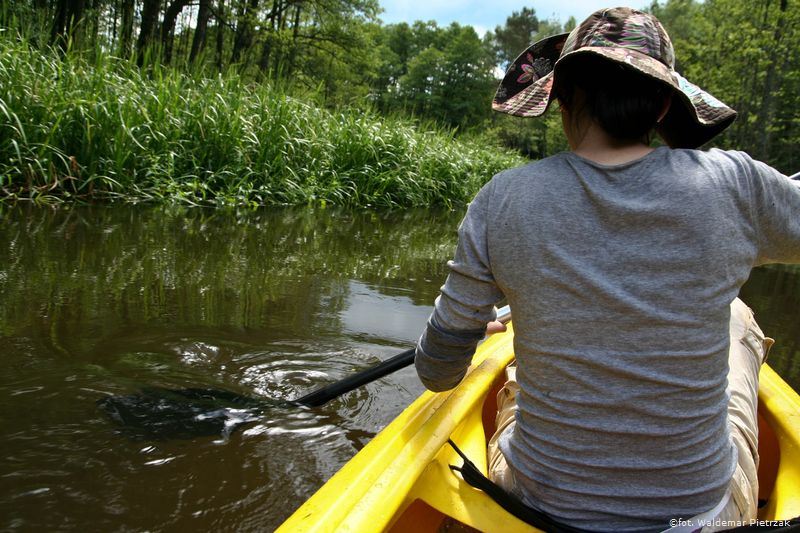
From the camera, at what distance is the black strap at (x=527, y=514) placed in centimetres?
91

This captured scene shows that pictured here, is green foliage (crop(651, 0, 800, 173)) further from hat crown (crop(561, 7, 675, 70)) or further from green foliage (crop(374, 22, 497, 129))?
green foliage (crop(374, 22, 497, 129))

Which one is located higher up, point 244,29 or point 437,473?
point 244,29

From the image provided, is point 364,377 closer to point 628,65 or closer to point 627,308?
point 627,308

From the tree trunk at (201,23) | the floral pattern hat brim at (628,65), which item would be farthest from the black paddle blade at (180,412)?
the tree trunk at (201,23)

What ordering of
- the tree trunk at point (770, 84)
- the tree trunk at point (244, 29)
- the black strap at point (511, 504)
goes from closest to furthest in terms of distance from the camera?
the black strap at point (511, 504)
the tree trunk at point (770, 84)
the tree trunk at point (244, 29)

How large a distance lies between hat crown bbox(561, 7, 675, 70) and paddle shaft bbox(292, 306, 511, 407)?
94 cm

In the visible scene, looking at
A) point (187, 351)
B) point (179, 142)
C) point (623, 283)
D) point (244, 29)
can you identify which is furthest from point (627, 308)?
point (244, 29)

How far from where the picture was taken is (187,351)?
2465 millimetres

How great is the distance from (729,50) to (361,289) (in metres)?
16.9

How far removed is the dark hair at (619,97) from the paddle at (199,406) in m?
0.90

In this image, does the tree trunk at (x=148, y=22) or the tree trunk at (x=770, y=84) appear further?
the tree trunk at (x=770, y=84)

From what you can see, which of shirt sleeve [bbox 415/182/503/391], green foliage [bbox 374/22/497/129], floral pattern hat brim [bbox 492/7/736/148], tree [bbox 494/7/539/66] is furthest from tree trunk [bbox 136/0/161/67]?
tree [bbox 494/7/539/66]

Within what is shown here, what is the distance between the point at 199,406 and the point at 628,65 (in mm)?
1681

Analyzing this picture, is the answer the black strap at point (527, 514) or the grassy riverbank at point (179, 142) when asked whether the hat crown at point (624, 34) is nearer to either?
the black strap at point (527, 514)
